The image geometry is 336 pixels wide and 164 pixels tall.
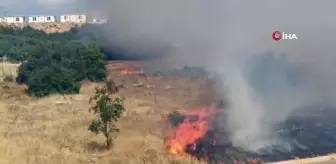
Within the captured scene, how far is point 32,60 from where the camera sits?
4675 cm

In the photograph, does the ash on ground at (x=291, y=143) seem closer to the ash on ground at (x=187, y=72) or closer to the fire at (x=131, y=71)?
the ash on ground at (x=187, y=72)

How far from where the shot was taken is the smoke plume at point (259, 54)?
2892 centimetres

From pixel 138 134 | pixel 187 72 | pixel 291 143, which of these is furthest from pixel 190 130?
pixel 187 72

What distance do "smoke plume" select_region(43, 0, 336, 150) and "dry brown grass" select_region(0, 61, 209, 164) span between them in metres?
4.01

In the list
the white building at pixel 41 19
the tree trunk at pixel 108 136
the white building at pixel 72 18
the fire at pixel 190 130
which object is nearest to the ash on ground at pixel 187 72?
the fire at pixel 190 130

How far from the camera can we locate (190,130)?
25.4 metres

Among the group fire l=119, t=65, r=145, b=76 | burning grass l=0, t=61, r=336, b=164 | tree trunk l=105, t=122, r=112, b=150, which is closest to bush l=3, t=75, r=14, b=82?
fire l=119, t=65, r=145, b=76

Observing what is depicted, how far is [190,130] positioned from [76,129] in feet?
19.2

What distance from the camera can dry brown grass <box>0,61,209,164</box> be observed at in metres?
20.9

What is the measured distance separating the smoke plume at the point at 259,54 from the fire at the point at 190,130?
1.17 m

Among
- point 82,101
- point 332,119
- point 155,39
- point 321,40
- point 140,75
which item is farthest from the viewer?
point 155,39

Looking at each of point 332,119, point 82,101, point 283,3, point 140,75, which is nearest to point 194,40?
point 140,75

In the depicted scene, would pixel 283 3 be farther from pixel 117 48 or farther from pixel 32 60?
pixel 117 48

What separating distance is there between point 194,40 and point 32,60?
1636 centimetres
